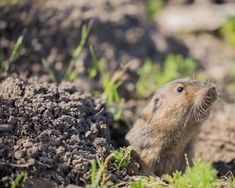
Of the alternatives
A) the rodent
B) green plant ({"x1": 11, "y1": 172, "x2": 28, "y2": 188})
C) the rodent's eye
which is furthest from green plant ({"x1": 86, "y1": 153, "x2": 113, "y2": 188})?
the rodent's eye

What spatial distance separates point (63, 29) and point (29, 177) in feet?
9.98

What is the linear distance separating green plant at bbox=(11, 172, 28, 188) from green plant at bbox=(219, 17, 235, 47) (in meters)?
4.64

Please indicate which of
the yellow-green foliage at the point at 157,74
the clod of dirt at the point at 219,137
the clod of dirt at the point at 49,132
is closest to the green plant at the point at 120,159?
the clod of dirt at the point at 49,132

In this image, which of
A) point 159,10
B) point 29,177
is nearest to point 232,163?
point 29,177

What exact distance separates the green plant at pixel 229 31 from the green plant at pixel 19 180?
464cm

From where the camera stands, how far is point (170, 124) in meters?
4.68

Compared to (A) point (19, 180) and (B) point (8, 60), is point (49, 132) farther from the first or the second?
(B) point (8, 60)

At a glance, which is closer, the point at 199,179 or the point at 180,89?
the point at 199,179

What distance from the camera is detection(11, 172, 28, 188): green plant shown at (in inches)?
131

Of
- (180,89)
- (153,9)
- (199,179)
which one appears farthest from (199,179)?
(153,9)

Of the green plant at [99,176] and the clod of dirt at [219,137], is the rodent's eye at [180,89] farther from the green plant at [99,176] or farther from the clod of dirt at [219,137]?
the green plant at [99,176]

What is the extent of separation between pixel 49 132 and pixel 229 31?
422cm

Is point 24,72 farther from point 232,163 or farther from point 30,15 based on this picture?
point 232,163

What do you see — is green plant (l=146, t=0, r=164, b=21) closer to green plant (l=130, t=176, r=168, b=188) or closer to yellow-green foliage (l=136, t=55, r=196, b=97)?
yellow-green foliage (l=136, t=55, r=196, b=97)
